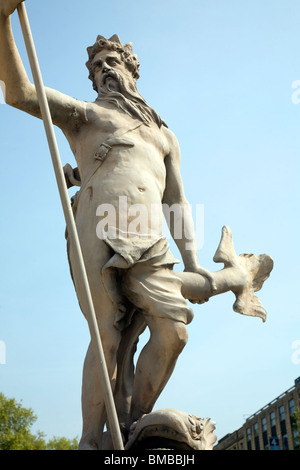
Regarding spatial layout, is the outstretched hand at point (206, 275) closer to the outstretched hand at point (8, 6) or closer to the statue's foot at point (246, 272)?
the statue's foot at point (246, 272)

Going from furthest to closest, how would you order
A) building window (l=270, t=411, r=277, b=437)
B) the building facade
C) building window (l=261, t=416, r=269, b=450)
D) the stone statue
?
building window (l=261, t=416, r=269, b=450), building window (l=270, t=411, r=277, b=437), the building facade, the stone statue

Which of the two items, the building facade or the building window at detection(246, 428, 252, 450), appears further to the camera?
the building window at detection(246, 428, 252, 450)

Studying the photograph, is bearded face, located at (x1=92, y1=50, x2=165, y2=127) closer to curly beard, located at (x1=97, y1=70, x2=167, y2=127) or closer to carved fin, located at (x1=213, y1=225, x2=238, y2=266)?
curly beard, located at (x1=97, y1=70, x2=167, y2=127)

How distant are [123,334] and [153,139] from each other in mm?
1705

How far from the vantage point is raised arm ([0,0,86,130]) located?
4.47 metres

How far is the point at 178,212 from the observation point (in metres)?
5.46

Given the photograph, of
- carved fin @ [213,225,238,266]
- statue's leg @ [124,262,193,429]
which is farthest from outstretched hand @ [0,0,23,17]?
carved fin @ [213,225,238,266]

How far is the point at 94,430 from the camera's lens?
4.39 meters

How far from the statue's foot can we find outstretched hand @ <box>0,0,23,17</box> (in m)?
2.61

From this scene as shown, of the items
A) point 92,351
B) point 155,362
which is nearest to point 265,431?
point 155,362

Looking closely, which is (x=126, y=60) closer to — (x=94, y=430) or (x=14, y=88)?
(x=14, y=88)

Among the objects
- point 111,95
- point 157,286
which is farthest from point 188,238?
point 111,95

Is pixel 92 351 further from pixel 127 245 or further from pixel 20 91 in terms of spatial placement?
pixel 20 91
